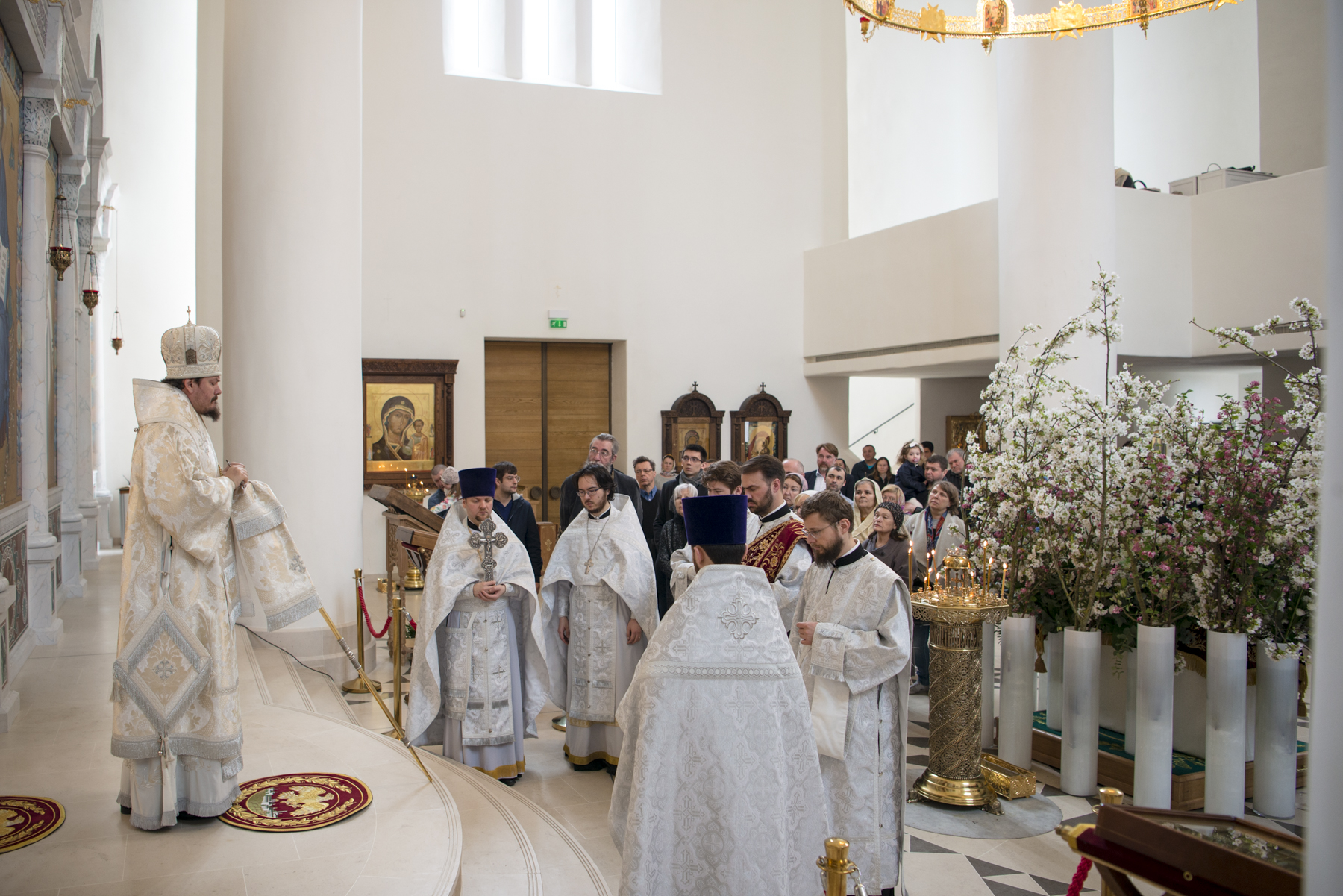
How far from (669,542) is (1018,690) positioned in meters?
2.44

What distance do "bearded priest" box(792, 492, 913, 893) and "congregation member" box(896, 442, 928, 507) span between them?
7.30m

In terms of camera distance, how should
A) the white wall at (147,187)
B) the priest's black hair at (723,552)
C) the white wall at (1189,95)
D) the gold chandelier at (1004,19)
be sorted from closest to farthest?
1. the priest's black hair at (723,552)
2. the gold chandelier at (1004,19)
3. the white wall at (1189,95)
4. the white wall at (147,187)

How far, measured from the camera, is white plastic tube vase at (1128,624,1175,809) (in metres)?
4.93

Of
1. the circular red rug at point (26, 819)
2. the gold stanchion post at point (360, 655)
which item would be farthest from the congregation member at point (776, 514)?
the gold stanchion post at point (360, 655)

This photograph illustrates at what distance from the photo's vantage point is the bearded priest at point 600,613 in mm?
5723

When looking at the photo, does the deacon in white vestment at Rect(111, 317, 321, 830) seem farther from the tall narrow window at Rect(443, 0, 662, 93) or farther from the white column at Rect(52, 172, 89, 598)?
the tall narrow window at Rect(443, 0, 662, 93)

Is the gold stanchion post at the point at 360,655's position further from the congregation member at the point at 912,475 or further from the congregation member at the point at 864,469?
the congregation member at the point at 864,469

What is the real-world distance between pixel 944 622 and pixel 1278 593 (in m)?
1.63

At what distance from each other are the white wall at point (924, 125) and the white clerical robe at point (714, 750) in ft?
56.7

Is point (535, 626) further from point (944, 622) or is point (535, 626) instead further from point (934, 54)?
point (934, 54)

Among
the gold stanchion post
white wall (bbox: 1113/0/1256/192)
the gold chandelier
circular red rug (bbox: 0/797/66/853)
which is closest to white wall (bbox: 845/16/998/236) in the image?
white wall (bbox: 1113/0/1256/192)

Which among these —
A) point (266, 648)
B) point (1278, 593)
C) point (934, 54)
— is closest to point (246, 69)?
point (266, 648)

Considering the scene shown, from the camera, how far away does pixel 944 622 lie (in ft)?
16.8

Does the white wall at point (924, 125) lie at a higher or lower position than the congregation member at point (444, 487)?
higher
